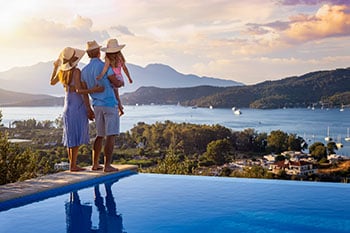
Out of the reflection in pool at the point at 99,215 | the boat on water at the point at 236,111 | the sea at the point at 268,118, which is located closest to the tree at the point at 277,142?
the sea at the point at 268,118

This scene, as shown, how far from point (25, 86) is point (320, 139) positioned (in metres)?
21.1

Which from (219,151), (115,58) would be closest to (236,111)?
(219,151)

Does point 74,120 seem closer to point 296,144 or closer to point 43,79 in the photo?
point 296,144

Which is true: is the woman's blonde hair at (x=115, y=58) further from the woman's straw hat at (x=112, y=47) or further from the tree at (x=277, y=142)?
the tree at (x=277, y=142)

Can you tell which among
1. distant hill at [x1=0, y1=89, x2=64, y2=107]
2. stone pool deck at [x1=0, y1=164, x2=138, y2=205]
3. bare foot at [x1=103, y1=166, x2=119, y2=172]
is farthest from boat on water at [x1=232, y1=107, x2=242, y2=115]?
bare foot at [x1=103, y1=166, x2=119, y2=172]

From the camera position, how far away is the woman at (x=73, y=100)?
3.37m

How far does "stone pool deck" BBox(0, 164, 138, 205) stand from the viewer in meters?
2.90

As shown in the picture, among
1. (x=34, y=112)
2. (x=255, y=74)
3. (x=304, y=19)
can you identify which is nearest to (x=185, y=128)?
(x=255, y=74)

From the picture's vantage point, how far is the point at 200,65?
27047 mm

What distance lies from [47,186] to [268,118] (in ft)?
82.0

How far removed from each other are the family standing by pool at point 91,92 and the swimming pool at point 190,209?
0.46 metres

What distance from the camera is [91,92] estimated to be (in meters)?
3.34

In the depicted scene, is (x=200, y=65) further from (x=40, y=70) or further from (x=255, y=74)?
(x=40, y=70)

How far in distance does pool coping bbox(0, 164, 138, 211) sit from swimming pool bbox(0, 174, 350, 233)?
0.08m
